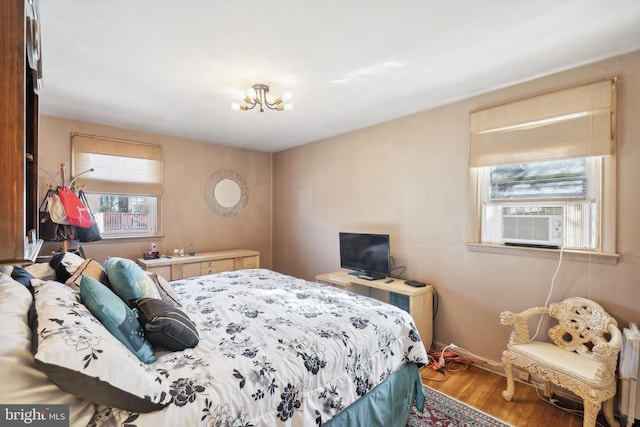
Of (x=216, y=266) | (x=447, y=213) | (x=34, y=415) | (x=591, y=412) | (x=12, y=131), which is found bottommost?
(x=591, y=412)

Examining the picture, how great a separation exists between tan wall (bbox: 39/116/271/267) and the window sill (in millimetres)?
3474

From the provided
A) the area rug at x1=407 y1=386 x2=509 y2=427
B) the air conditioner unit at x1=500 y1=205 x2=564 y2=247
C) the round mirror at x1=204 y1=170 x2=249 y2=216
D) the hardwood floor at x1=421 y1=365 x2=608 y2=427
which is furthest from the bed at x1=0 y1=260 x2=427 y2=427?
the round mirror at x1=204 y1=170 x2=249 y2=216

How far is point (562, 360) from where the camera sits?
6.50ft

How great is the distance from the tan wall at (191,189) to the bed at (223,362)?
218 cm

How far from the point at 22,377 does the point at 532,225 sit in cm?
317

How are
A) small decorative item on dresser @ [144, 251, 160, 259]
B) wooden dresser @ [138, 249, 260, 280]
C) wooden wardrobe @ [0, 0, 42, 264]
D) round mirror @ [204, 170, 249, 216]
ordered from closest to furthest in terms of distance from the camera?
wooden wardrobe @ [0, 0, 42, 264] < wooden dresser @ [138, 249, 260, 280] < small decorative item on dresser @ [144, 251, 160, 259] < round mirror @ [204, 170, 249, 216]

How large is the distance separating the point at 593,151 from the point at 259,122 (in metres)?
3.19

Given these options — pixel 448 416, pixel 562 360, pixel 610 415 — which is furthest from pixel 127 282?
pixel 610 415

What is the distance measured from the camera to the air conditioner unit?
235 cm

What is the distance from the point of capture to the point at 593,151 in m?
2.11

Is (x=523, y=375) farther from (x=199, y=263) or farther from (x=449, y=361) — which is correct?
(x=199, y=263)

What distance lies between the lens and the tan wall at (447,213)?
6.64ft

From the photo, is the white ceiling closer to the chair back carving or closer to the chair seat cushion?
the chair back carving

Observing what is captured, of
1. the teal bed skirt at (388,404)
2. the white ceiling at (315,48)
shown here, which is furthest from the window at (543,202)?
the teal bed skirt at (388,404)
